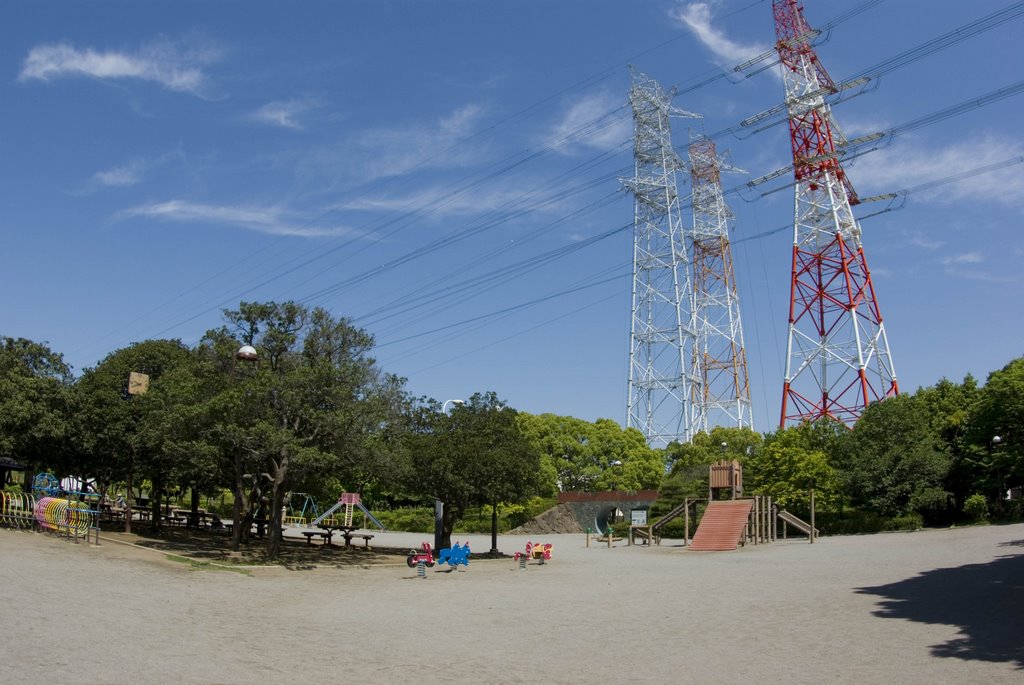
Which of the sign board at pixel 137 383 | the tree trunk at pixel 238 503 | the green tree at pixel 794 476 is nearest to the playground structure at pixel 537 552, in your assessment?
the tree trunk at pixel 238 503

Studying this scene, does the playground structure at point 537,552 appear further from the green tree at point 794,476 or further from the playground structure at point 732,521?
the green tree at point 794,476

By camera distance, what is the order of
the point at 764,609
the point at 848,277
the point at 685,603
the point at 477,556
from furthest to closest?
the point at 848,277 < the point at 477,556 < the point at 685,603 < the point at 764,609

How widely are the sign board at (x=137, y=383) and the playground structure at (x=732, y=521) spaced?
22.8 metres

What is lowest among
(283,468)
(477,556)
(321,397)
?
(477,556)

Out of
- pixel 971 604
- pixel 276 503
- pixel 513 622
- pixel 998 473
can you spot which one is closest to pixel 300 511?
pixel 276 503

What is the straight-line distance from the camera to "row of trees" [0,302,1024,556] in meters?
24.9

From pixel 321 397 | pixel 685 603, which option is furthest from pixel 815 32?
pixel 685 603

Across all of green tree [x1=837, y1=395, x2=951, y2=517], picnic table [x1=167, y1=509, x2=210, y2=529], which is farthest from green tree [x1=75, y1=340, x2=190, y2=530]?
green tree [x1=837, y1=395, x2=951, y2=517]

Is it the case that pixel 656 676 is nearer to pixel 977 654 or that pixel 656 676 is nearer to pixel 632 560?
pixel 977 654

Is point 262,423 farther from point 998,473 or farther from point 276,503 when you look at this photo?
point 998,473

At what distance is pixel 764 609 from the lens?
Result: 50.9 feet

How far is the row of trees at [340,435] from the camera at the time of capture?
2489 cm

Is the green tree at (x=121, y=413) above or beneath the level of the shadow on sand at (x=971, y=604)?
above

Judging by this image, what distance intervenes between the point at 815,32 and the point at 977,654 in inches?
1882
